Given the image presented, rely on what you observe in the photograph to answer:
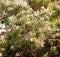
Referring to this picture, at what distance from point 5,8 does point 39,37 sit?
168 cm

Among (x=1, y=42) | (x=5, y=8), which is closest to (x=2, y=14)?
(x=5, y=8)

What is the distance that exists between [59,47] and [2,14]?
71.8 inches

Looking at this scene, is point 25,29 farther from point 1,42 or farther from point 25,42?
point 1,42

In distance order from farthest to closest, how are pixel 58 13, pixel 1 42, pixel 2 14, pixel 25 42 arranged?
1. pixel 2 14
2. pixel 58 13
3. pixel 1 42
4. pixel 25 42

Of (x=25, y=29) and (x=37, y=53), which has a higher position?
(x=25, y=29)

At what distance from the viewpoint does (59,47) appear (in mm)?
3918

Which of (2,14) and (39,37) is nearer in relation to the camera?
(39,37)

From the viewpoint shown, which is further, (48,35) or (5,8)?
(5,8)

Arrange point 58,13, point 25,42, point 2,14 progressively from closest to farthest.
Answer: point 25,42, point 58,13, point 2,14

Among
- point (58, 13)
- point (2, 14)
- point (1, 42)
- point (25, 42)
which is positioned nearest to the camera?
point (25, 42)

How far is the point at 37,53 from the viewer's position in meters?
3.92

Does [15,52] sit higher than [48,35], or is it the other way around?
[48,35]

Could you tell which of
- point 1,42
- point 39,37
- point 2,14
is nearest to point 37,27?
point 39,37

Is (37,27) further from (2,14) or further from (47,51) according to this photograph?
(2,14)
